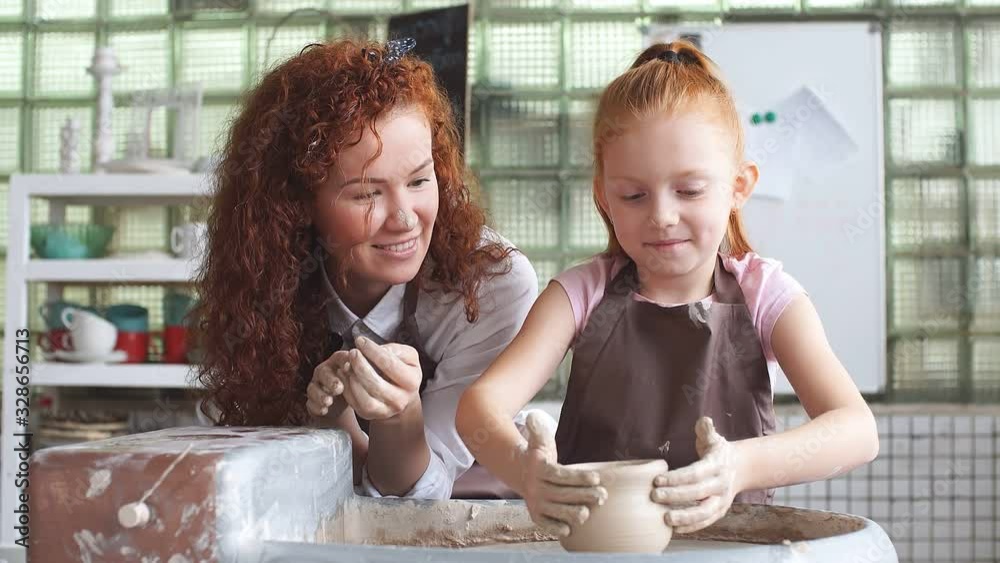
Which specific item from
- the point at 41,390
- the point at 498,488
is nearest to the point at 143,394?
the point at 41,390

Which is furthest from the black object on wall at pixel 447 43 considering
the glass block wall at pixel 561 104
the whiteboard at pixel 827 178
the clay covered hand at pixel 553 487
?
the clay covered hand at pixel 553 487

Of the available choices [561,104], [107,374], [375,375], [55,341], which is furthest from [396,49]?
[55,341]

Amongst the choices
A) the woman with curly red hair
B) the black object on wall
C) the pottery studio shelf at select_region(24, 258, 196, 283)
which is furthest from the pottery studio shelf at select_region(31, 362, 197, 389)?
the woman with curly red hair

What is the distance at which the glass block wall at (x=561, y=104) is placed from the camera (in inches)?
114

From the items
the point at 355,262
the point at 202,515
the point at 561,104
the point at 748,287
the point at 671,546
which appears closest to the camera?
the point at 202,515

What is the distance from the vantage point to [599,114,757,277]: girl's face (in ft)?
3.35

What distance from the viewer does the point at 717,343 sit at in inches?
43.1

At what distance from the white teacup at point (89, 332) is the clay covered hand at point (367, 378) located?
201cm

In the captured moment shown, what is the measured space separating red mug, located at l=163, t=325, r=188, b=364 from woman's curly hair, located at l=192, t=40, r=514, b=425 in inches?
63.5

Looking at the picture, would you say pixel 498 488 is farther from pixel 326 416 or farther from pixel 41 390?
pixel 41 390

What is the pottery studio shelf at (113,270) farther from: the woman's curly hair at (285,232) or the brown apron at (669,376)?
the brown apron at (669,376)

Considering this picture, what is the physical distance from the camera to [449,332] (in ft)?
4.41

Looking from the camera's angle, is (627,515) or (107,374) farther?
(107,374)

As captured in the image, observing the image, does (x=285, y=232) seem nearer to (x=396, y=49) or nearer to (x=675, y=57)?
(x=396, y=49)
